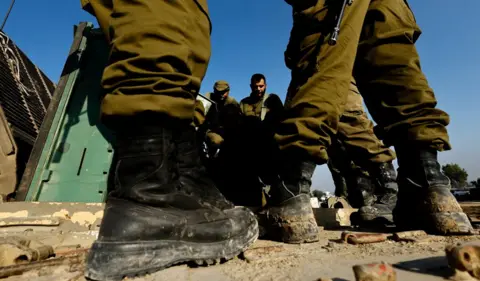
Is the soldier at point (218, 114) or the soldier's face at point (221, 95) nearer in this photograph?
the soldier at point (218, 114)

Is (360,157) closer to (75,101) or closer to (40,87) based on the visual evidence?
(75,101)

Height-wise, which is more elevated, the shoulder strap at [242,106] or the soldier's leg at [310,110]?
the shoulder strap at [242,106]

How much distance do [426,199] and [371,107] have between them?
21.4 inches

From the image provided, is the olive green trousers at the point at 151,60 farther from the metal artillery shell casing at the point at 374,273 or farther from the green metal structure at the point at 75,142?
the green metal structure at the point at 75,142

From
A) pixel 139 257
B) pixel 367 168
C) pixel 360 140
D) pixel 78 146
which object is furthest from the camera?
pixel 78 146

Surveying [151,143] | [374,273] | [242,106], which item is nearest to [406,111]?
[374,273]

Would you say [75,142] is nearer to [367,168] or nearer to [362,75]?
[362,75]

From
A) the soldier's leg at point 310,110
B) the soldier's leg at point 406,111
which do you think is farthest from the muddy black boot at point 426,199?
the soldier's leg at point 310,110

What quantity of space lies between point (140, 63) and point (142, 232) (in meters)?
0.45

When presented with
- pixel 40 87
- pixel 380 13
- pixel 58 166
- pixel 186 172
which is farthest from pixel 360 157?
pixel 40 87

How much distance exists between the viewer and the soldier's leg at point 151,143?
2.42 feet

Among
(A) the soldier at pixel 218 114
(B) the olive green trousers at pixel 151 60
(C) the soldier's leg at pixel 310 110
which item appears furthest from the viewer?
(A) the soldier at pixel 218 114

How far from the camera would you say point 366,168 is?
101 inches

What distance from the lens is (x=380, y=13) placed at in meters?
1.42
